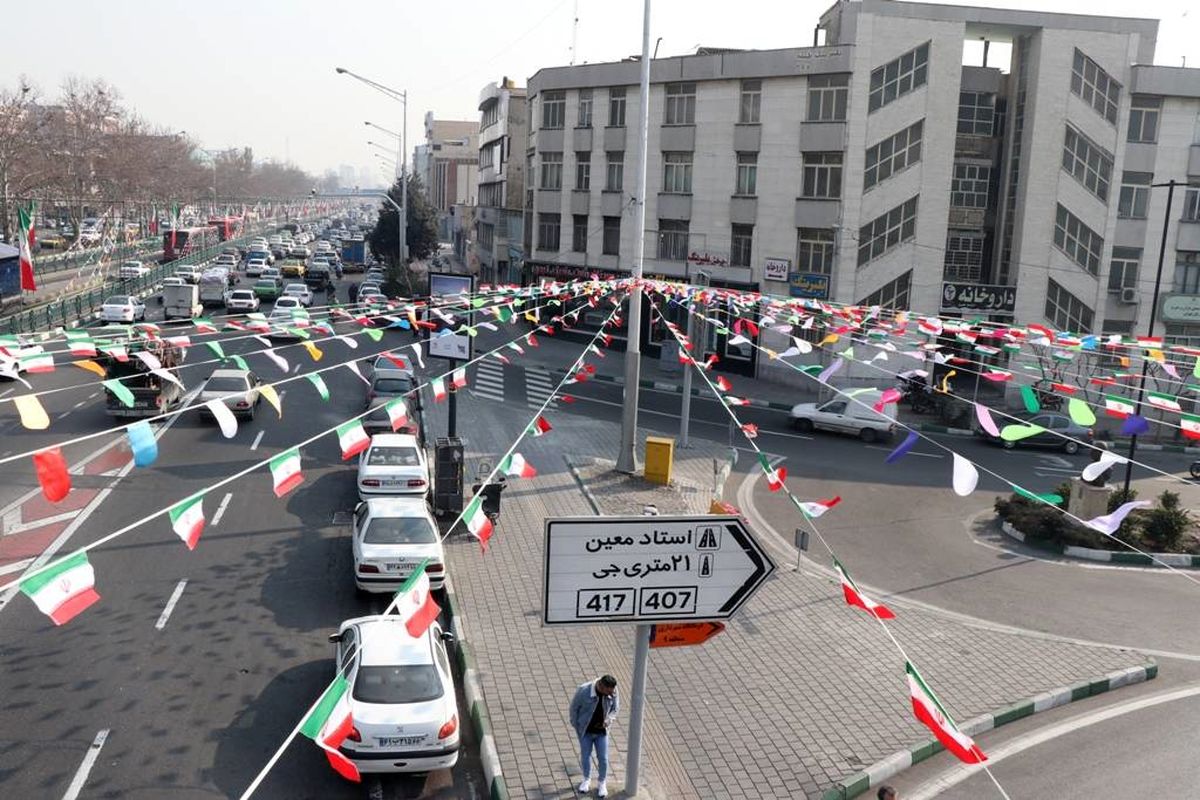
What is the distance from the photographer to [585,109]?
46.4 m

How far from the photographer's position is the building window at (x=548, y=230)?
4912cm

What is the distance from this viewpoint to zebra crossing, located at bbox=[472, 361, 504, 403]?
114ft

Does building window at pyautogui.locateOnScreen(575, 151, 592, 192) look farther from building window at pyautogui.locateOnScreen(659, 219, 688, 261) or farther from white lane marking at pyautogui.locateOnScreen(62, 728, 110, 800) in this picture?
white lane marking at pyautogui.locateOnScreen(62, 728, 110, 800)

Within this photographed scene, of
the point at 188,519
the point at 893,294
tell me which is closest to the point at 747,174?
the point at 893,294

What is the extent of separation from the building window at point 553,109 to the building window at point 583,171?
6.68 feet

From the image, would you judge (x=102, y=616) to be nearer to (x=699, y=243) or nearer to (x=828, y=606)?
(x=828, y=606)

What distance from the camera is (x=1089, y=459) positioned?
3041cm

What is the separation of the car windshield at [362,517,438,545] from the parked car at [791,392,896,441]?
17.5 metres

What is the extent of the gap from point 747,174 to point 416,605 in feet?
115

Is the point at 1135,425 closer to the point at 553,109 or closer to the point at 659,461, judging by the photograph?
the point at 659,461

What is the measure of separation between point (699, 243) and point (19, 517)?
29.3 m

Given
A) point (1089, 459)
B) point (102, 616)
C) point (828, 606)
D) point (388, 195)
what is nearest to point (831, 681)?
point (828, 606)

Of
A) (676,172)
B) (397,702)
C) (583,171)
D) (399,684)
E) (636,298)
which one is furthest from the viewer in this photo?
(583,171)

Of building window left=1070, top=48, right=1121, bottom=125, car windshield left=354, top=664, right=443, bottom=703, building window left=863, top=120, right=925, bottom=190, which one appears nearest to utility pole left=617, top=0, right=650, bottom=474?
car windshield left=354, top=664, right=443, bottom=703
